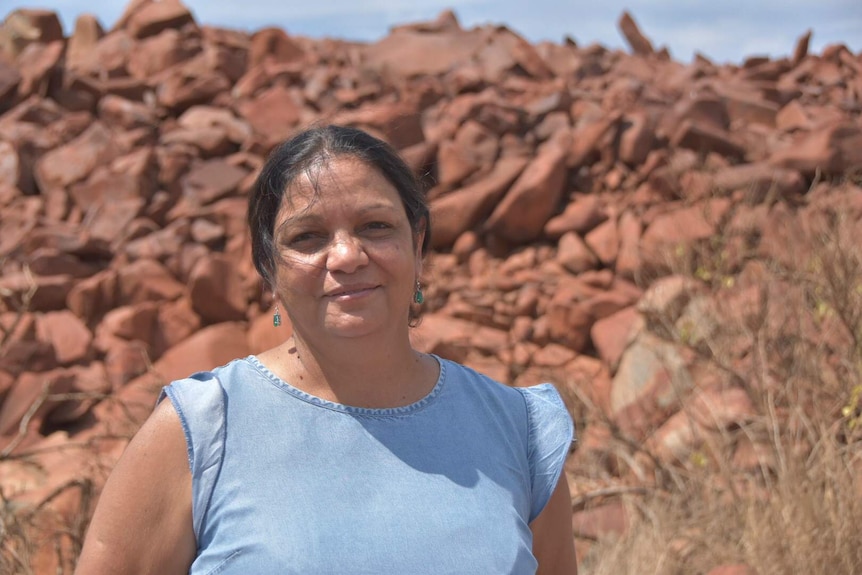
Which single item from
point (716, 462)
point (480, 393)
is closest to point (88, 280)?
point (716, 462)

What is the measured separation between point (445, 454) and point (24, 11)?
15.5 m

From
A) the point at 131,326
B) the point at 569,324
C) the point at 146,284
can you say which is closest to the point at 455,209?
the point at 569,324

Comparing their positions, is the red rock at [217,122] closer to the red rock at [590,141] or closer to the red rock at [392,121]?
the red rock at [392,121]

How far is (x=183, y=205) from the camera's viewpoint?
1000 centimetres

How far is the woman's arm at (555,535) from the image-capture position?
2037mm

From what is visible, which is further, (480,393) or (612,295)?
(612,295)

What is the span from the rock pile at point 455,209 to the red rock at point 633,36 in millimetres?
2472

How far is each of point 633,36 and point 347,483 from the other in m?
15.7

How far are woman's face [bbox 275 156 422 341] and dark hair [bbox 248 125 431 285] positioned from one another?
0.07 feet

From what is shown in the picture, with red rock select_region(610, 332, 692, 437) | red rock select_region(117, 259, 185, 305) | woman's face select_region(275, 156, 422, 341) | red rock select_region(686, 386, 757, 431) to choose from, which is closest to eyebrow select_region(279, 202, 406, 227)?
woman's face select_region(275, 156, 422, 341)

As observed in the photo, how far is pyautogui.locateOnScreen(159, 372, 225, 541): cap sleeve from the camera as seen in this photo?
1669mm

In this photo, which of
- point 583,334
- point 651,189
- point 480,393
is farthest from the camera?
point 651,189

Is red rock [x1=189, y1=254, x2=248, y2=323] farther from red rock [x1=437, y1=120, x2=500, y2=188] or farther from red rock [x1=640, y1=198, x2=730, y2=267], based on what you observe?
red rock [x1=640, y1=198, x2=730, y2=267]

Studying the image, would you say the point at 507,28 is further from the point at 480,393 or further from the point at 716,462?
the point at 480,393
